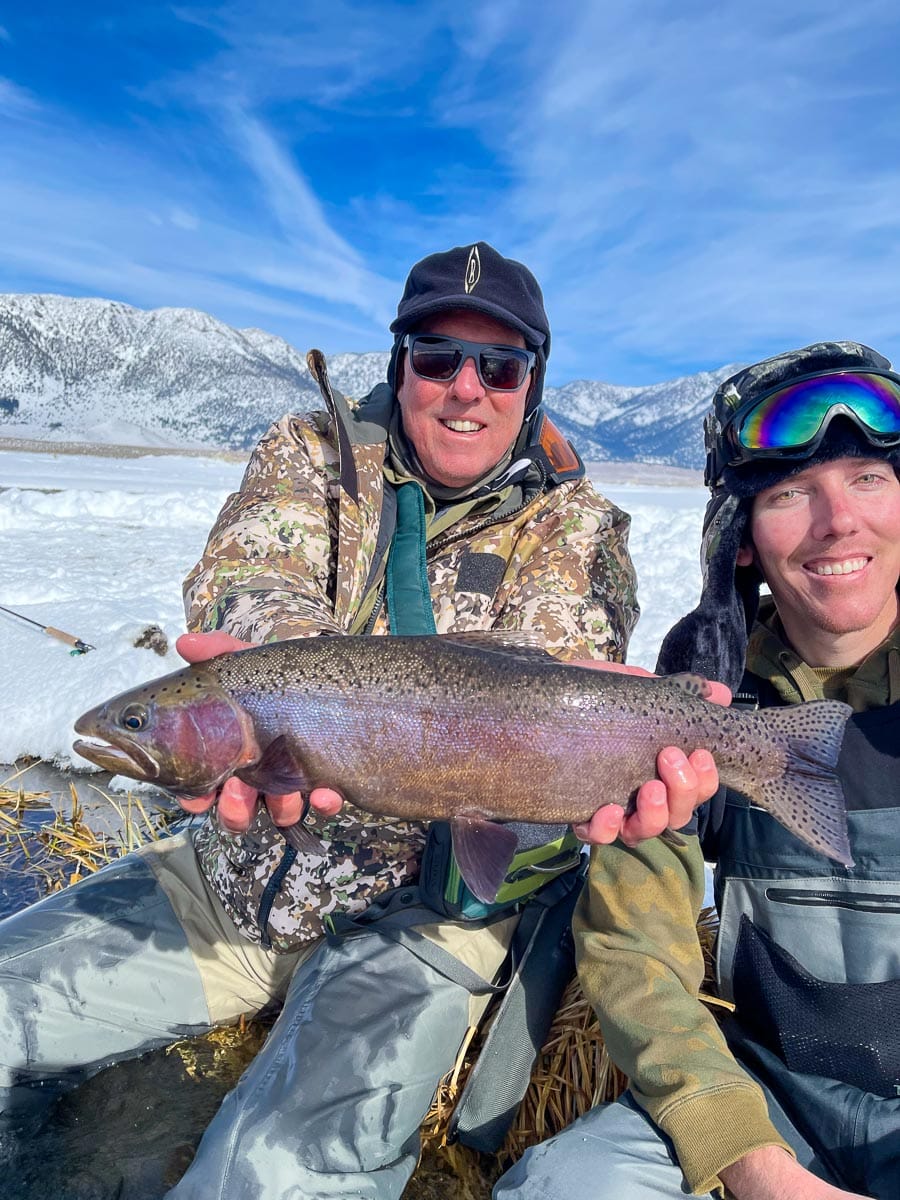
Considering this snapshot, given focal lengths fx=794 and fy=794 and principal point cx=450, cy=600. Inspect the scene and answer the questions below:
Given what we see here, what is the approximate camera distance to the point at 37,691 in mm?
7449

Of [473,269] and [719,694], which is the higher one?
[473,269]

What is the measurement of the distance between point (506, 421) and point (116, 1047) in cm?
352

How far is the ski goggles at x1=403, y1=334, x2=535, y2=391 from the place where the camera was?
3918 millimetres

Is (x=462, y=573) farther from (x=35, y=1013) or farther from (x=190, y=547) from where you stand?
(x=190, y=547)

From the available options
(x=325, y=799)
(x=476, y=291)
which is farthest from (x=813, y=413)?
(x=325, y=799)

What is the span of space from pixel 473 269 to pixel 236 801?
277cm

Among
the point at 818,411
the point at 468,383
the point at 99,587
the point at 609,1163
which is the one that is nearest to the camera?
the point at 609,1163

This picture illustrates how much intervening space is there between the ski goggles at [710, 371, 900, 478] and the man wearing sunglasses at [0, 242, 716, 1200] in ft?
3.22

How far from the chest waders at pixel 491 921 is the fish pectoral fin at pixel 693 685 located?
0.90 metres

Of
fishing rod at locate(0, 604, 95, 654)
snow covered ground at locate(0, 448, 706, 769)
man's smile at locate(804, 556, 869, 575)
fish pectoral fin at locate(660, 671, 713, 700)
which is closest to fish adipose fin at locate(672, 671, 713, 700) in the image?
fish pectoral fin at locate(660, 671, 713, 700)

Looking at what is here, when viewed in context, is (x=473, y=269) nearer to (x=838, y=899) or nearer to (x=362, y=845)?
(x=362, y=845)

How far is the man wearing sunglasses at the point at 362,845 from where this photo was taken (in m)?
2.90

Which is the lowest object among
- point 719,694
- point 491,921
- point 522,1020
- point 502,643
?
point 522,1020

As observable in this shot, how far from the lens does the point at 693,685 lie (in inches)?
114
